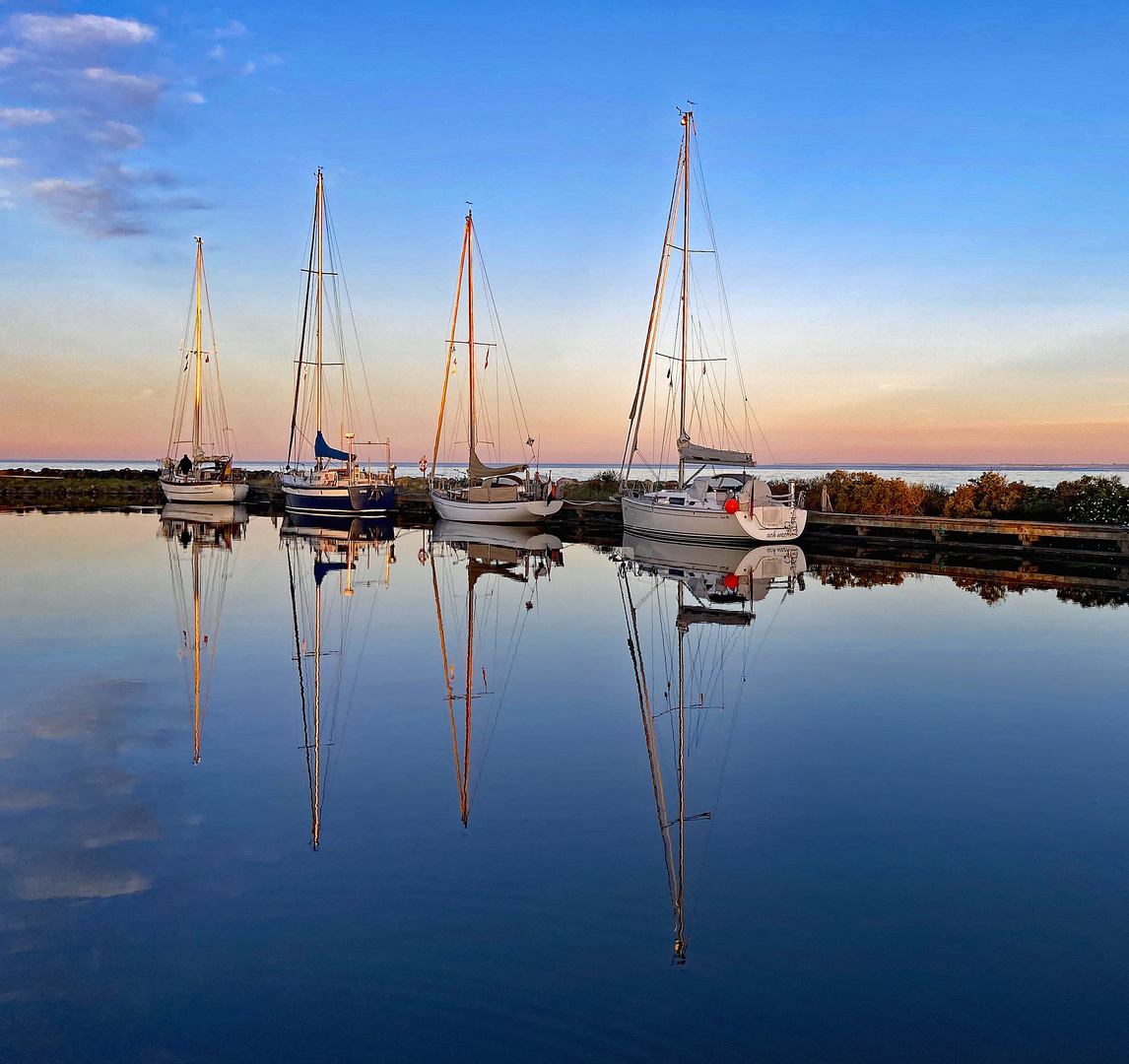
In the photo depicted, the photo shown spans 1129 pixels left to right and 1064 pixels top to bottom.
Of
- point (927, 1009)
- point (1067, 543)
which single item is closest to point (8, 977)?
point (927, 1009)

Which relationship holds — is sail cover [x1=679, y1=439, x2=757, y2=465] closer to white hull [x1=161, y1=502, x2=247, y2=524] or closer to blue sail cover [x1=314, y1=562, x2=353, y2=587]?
blue sail cover [x1=314, y1=562, x2=353, y2=587]

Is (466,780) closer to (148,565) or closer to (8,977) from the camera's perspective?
(8,977)

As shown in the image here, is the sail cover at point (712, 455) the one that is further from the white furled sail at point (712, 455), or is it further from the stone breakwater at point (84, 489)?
the stone breakwater at point (84, 489)

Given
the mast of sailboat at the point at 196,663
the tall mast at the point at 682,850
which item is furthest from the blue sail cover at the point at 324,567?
the tall mast at the point at 682,850

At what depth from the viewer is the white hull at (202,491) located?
5072 centimetres

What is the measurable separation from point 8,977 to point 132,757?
3599 millimetres

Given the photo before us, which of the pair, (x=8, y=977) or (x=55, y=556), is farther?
(x=55, y=556)

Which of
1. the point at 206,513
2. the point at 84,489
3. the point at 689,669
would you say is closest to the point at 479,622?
the point at 689,669

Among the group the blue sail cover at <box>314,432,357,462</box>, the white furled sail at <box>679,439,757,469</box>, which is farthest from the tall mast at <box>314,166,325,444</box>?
the white furled sail at <box>679,439,757,469</box>

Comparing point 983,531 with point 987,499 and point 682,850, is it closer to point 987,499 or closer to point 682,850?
point 987,499

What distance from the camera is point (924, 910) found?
17.4 ft

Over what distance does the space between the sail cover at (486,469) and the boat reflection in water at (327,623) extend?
232 inches

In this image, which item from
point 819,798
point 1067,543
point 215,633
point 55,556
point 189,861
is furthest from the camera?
point 1067,543

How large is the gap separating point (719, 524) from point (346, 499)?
20316mm
